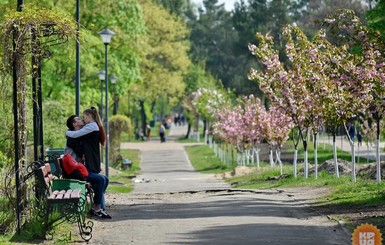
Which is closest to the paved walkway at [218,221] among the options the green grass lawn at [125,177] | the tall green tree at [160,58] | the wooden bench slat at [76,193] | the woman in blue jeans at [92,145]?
the woman in blue jeans at [92,145]

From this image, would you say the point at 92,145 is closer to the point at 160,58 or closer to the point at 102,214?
the point at 102,214

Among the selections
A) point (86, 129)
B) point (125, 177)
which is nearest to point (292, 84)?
point (86, 129)

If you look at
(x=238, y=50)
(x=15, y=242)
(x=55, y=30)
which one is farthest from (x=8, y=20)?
(x=238, y=50)

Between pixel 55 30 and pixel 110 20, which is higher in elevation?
pixel 110 20

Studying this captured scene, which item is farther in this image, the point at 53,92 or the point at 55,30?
the point at 53,92

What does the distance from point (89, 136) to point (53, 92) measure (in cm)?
3484

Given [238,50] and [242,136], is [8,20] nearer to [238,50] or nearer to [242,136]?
[242,136]

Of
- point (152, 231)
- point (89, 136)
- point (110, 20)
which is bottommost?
point (152, 231)

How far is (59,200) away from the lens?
16141 mm

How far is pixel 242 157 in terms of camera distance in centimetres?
5744

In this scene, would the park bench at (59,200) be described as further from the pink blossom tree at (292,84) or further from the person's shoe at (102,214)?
the pink blossom tree at (292,84)

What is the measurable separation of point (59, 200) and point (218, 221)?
3782 millimetres

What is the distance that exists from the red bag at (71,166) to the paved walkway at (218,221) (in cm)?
88

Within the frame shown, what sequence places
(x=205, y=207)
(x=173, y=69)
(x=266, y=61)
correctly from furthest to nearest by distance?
(x=173, y=69)
(x=266, y=61)
(x=205, y=207)
